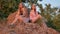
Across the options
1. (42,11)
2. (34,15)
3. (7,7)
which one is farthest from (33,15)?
(7,7)

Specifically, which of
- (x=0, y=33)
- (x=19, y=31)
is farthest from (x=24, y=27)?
(x=0, y=33)

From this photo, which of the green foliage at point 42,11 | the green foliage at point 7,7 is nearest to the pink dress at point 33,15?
the green foliage at point 42,11

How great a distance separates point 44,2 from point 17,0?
0.41 meters

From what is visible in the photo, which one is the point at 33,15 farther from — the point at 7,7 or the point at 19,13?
the point at 7,7

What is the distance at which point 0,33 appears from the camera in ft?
11.4

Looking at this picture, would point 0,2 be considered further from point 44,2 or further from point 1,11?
point 44,2

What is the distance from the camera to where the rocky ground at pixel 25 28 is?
3.55 meters

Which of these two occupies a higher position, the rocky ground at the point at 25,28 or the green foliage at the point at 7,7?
the green foliage at the point at 7,7

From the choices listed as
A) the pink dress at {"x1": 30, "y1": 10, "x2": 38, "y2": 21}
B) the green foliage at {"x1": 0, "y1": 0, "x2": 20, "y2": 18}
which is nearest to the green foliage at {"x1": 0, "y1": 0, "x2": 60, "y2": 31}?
the green foliage at {"x1": 0, "y1": 0, "x2": 20, "y2": 18}

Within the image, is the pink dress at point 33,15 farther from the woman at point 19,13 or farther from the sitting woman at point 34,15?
the woman at point 19,13

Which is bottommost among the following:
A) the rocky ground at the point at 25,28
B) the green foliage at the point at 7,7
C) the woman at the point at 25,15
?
A: the rocky ground at the point at 25,28

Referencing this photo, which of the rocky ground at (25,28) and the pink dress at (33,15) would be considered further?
the pink dress at (33,15)

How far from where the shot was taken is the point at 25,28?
3.60m

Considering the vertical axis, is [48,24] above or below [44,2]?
below
